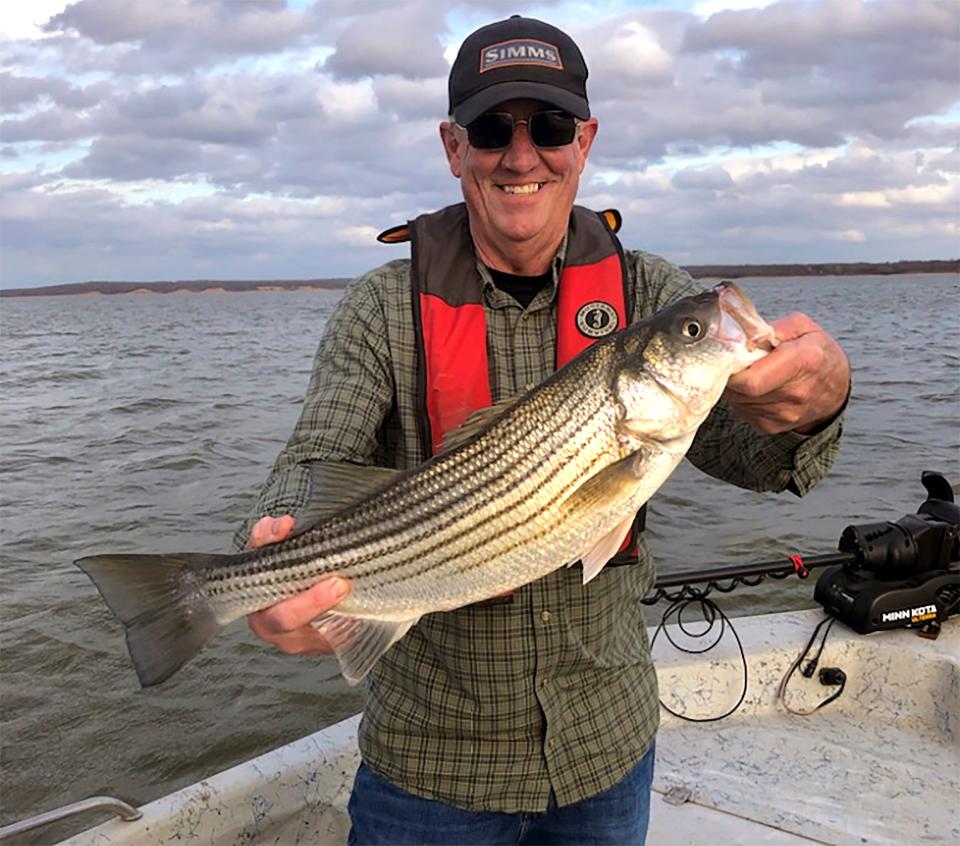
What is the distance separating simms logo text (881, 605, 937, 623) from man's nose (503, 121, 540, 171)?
15.8 feet

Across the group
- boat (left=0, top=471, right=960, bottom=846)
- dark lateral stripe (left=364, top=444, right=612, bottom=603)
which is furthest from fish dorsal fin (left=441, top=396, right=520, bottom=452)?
boat (left=0, top=471, right=960, bottom=846)

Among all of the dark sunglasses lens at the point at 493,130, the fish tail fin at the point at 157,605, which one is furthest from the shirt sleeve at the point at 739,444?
the fish tail fin at the point at 157,605

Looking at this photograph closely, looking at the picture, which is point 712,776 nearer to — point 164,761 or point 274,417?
point 164,761

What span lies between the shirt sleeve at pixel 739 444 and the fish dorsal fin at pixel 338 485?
1.38 m

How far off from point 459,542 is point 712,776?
3571mm

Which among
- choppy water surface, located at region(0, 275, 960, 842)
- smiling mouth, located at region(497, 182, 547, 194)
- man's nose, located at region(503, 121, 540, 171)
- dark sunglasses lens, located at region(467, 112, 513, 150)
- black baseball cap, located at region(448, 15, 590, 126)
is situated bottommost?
choppy water surface, located at region(0, 275, 960, 842)

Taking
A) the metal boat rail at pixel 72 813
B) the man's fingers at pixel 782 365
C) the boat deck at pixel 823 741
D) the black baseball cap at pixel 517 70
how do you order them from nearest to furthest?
1. the man's fingers at pixel 782 365
2. the black baseball cap at pixel 517 70
3. the metal boat rail at pixel 72 813
4. the boat deck at pixel 823 741

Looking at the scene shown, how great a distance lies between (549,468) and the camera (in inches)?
121

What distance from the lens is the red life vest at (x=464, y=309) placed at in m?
3.41

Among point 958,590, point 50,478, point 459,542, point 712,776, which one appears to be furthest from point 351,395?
point 50,478

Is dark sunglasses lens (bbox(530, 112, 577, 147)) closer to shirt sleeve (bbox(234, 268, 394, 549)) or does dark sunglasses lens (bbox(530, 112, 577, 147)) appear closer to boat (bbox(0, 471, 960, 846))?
shirt sleeve (bbox(234, 268, 394, 549))

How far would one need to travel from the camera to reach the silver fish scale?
3.05m

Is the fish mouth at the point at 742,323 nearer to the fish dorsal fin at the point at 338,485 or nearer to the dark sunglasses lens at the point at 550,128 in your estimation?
the dark sunglasses lens at the point at 550,128

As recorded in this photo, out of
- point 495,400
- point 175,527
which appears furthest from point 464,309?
point 175,527
